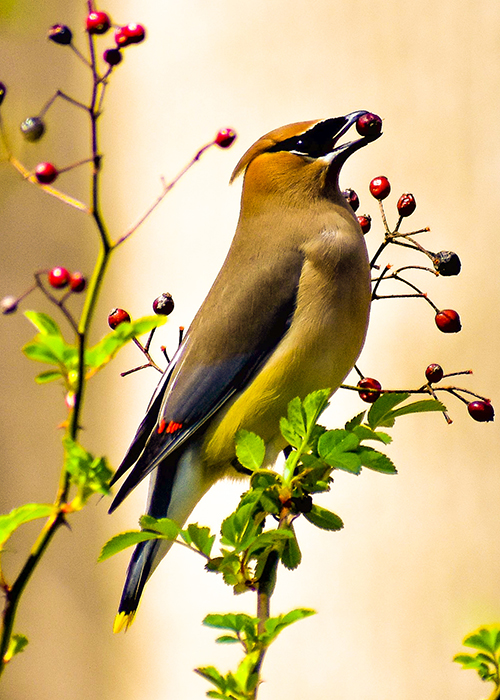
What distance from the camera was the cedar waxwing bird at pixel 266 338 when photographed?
95 cm

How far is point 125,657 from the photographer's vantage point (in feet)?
9.54

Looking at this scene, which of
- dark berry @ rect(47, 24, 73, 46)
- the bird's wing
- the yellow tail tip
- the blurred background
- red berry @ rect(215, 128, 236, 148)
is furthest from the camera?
the blurred background

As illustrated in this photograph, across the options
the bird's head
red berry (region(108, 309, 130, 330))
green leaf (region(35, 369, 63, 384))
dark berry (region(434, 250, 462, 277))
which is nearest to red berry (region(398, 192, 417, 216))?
dark berry (region(434, 250, 462, 277))

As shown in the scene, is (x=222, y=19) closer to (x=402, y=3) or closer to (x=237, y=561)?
(x=402, y=3)

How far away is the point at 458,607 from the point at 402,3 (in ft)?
5.52

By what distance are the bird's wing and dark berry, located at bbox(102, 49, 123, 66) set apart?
1.26 feet

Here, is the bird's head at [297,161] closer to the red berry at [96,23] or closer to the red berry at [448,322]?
the red berry at [448,322]

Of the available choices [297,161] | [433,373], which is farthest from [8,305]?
[297,161]

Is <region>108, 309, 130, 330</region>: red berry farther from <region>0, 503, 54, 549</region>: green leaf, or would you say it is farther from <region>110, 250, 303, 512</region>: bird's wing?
<region>0, 503, 54, 549</region>: green leaf

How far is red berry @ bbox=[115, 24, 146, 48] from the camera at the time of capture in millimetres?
671

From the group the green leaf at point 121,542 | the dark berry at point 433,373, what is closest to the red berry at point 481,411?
the dark berry at point 433,373

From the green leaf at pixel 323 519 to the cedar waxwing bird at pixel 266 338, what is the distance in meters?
0.29

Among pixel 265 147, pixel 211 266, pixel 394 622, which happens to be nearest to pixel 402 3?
pixel 211 266

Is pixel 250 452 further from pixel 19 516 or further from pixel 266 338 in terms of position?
pixel 266 338
